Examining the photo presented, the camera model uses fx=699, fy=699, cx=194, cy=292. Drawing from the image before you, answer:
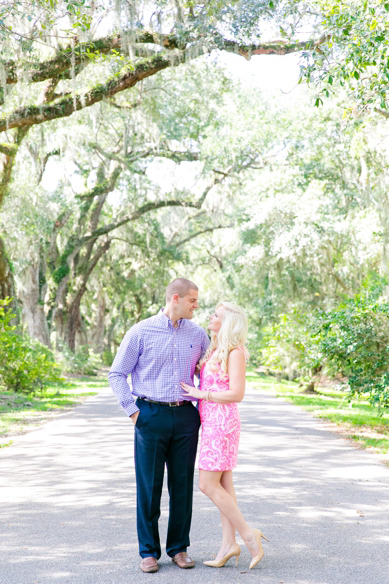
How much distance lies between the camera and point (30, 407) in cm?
1427

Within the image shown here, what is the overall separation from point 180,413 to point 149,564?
2.96 feet

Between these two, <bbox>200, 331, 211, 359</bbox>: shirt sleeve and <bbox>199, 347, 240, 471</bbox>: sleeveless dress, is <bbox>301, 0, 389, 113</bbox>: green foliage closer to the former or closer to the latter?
<bbox>200, 331, 211, 359</bbox>: shirt sleeve

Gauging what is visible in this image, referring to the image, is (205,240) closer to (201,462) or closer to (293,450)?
(293,450)

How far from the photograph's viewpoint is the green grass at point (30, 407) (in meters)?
11.2

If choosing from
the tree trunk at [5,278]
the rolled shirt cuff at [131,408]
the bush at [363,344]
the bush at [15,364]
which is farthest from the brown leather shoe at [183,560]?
the tree trunk at [5,278]

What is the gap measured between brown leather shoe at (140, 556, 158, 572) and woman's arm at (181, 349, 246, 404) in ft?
3.27

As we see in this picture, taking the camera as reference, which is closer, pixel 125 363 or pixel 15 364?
pixel 125 363

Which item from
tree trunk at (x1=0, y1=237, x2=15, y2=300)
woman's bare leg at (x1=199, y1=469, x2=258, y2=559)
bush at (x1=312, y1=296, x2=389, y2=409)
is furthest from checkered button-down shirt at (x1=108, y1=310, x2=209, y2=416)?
tree trunk at (x1=0, y1=237, x2=15, y2=300)

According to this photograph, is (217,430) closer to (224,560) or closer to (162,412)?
(162,412)

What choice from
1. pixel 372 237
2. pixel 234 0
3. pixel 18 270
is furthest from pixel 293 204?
pixel 18 270

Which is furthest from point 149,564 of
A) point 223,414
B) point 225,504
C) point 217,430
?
point 223,414

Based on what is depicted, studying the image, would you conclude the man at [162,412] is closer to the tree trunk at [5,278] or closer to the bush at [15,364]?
the bush at [15,364]

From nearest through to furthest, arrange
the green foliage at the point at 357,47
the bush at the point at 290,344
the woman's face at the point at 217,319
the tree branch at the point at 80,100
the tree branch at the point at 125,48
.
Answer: the woman's face at the point at 217,319 < the green foliage at the point at 357,47 < the tree branch at the point at 125,48 < the tree branch at the point at 80,100 < the bush at the point at 290,344

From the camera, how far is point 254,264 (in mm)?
23750
